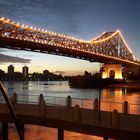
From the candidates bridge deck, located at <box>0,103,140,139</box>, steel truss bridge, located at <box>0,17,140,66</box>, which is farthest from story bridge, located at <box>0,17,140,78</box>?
bridge deck, located at <box>0,103,140,139</box>

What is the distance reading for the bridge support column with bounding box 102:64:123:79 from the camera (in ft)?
372

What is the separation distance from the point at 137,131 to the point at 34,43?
50557 mm

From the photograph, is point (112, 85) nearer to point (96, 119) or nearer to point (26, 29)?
point (26, 29)

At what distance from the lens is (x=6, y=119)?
1731cm

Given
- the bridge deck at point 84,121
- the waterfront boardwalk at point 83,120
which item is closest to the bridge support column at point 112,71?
the waterfront boardwalk at point 83,120

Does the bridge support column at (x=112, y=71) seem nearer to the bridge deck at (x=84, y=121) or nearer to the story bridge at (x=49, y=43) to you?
the story bridge at (x=49, y=43)

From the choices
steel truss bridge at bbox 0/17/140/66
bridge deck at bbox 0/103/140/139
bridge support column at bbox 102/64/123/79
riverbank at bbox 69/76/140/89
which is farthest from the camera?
bridge support column at bbox 102/64/123/79

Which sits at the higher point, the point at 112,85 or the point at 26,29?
the point at 26,29

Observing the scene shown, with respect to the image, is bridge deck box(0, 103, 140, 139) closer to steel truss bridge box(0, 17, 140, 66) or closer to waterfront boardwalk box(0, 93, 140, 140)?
waterfront boardwalk box(0, 93, 140, 140)

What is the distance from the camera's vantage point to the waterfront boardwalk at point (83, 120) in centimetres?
1298

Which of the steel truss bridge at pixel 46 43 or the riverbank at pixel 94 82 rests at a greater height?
the steel truss bridge at pixel 46 43

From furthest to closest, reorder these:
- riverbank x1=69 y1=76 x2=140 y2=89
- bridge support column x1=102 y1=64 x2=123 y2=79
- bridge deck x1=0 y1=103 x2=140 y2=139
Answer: bridge support column x1=102 y1=64 x2=123 y2=79 → riverbank x1=69 y1=76 x2=140 y2=89 → bridge deck x1=0 y1=103 x2=140 y2=139

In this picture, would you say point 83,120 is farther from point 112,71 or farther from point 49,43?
point 112,71

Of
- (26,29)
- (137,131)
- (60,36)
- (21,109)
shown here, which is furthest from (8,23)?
(137,131)
